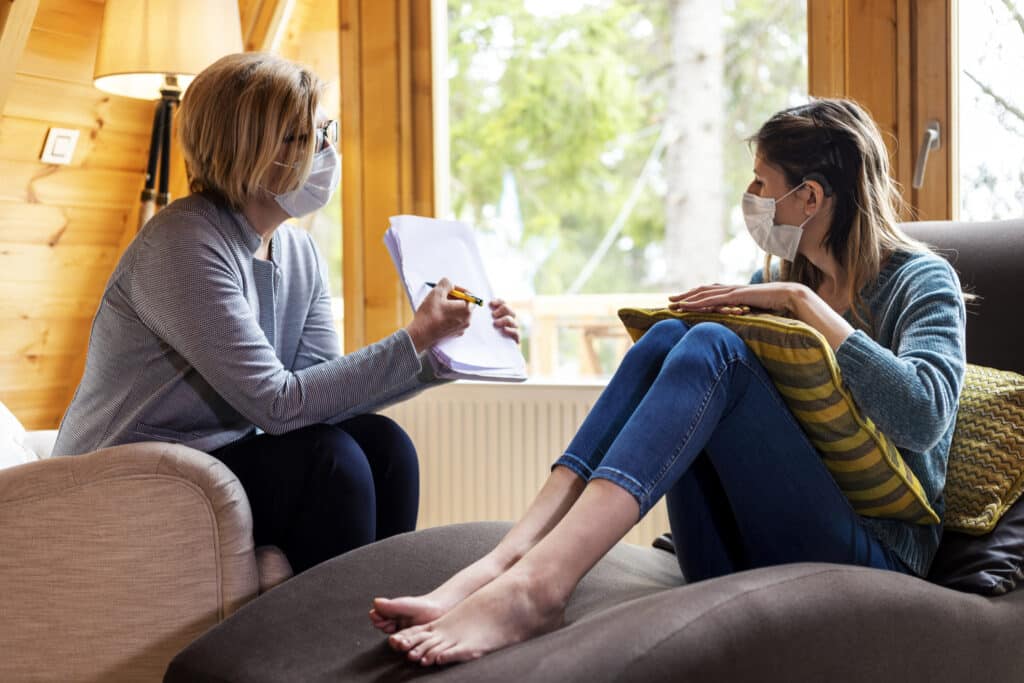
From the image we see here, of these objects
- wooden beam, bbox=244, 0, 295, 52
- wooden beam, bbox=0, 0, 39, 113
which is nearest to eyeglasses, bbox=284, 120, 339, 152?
wooden beam, bbox=0, 0, 39, 113

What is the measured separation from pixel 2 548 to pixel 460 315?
2.39ft

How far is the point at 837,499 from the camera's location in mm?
1279

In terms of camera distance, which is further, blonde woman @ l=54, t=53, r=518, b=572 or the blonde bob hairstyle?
the blonde bob hairstyle

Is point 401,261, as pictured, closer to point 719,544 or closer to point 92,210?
point 719,544

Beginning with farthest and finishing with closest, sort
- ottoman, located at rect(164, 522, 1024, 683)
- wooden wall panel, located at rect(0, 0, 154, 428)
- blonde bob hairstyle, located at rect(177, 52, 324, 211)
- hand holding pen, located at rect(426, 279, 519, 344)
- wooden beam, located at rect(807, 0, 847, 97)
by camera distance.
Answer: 1. wooden wall panel, located at rect(0, 0, 154, 428)
2. wooden beam, located at rect(807, 0, 847, 97)
3. hand holding pen, located at rect(426, 279, 519, 344)
4. blonde bob hairstyle, located at rect(177, 52, 324, 211)
5. ottoman, located at rect(164, 522, 1024, 683)

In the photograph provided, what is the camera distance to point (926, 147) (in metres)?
2.15

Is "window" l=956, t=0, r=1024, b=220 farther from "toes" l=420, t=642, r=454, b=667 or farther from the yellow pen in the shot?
"toes" l=420, t=642, r=454, b=667

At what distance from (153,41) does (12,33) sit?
295 millimetres

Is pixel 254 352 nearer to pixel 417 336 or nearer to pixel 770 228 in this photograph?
pixel 417 336

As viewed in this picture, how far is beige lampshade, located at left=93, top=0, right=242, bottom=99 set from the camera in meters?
2.40

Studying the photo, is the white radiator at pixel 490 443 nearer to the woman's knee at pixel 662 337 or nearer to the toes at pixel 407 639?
the woman's knee at pixel 662 337

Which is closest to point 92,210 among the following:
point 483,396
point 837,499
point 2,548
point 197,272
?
point 483,396

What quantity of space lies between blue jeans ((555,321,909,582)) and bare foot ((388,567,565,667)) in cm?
15

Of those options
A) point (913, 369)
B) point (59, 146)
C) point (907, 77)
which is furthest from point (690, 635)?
point (59, 146)
